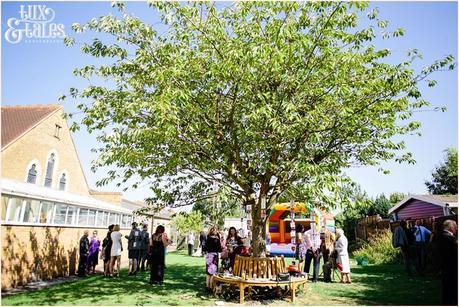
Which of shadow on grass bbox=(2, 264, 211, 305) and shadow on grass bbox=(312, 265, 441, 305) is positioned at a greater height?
shadow on grass bbox=(312, 265, 441, 305)

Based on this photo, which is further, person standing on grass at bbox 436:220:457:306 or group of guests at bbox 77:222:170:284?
group of guests at bbox 77:222:170:284

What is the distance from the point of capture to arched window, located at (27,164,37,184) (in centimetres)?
2184

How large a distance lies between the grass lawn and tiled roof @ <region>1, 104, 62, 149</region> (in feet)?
45.1

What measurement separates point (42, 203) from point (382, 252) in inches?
677

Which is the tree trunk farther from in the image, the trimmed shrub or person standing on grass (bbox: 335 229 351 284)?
the trimmed shrub

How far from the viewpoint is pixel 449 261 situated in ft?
22.5

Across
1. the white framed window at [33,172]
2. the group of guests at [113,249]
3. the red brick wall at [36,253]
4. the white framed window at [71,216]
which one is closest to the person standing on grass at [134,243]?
the group of guests at [113,249]

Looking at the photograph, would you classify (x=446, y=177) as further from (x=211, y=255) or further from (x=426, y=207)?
(x=211, y=255)

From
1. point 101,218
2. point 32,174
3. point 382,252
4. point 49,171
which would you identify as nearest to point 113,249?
point 101,218

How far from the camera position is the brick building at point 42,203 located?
11.3 metres

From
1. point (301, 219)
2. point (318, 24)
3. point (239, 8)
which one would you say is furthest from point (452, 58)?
point (301, 219)

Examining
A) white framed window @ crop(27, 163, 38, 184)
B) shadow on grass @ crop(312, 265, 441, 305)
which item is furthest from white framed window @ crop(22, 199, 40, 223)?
shadow on grass @ crop(312, 265, 441, 305)

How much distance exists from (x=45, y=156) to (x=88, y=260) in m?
12.4

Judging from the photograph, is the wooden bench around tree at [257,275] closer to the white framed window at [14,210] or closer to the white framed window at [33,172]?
the white framed window at [14,210]
